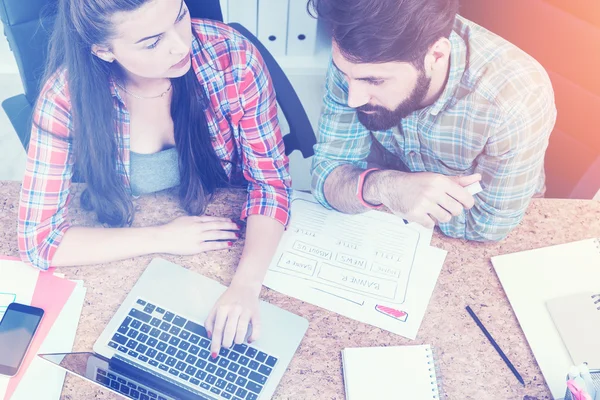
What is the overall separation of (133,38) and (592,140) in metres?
1.09

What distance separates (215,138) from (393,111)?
0.39m

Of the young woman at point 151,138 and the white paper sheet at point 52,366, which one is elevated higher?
the young woman at point 151,138

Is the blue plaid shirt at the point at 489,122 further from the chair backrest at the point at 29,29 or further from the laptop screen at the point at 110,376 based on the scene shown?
the chair backrest at the point at 29,29

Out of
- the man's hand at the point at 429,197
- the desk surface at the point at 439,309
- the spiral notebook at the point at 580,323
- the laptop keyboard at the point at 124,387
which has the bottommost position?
the laptop keyboard at the point at 124,387

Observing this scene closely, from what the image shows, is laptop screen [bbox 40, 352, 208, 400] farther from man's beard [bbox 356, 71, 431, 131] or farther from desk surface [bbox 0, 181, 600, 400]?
man's beard [bbox 356, 71, 431, 131]

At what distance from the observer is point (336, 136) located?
1277 millimetres

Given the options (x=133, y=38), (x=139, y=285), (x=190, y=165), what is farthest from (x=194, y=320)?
(x=133, y=38)

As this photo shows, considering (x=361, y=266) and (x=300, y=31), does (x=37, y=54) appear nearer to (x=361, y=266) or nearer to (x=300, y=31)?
(x=361, y=266)

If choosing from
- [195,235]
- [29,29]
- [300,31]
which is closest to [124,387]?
[195,235]

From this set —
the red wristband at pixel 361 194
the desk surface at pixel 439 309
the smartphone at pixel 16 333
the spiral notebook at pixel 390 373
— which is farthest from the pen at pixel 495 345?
the smartphone at pixel 16 333

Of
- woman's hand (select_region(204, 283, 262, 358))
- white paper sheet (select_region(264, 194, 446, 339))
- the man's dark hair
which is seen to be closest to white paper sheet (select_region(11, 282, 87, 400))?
woman's hand (select_region(204, 283, 262, 358))

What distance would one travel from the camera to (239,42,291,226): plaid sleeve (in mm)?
1159

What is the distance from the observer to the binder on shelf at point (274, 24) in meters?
1.92

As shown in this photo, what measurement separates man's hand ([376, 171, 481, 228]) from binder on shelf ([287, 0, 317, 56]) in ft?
3.40
